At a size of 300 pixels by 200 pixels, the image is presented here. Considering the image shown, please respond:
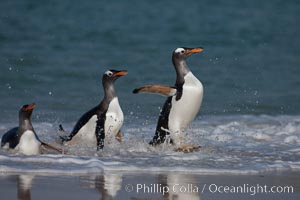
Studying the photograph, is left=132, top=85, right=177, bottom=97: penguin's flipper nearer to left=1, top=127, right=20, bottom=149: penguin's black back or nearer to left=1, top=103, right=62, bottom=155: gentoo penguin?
left=1, top=103, right=62, bottom=155: gentoo penguin

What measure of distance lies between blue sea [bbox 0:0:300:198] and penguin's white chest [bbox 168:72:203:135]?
0.20 metres

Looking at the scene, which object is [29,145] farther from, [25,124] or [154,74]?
[154,74]

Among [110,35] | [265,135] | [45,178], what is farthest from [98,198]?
[110,35]

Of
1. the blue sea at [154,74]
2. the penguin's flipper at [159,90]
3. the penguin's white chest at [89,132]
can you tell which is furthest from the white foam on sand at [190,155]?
the penguin's flipper at [159,90]

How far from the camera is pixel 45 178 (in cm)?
706

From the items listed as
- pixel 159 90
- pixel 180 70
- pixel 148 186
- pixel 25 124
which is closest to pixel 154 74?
pixel 180 70

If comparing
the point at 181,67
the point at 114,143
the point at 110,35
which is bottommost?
the point at 114,143

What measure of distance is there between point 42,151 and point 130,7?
17.7 meters

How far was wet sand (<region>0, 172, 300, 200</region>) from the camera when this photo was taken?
648 centimetres

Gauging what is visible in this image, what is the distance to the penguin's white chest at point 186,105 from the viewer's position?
368 inches

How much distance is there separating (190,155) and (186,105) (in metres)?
0.94

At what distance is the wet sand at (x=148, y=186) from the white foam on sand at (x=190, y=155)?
10.6 inches

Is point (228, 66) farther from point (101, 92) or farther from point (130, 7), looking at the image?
point (130, 7)

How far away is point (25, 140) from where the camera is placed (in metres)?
8.62
